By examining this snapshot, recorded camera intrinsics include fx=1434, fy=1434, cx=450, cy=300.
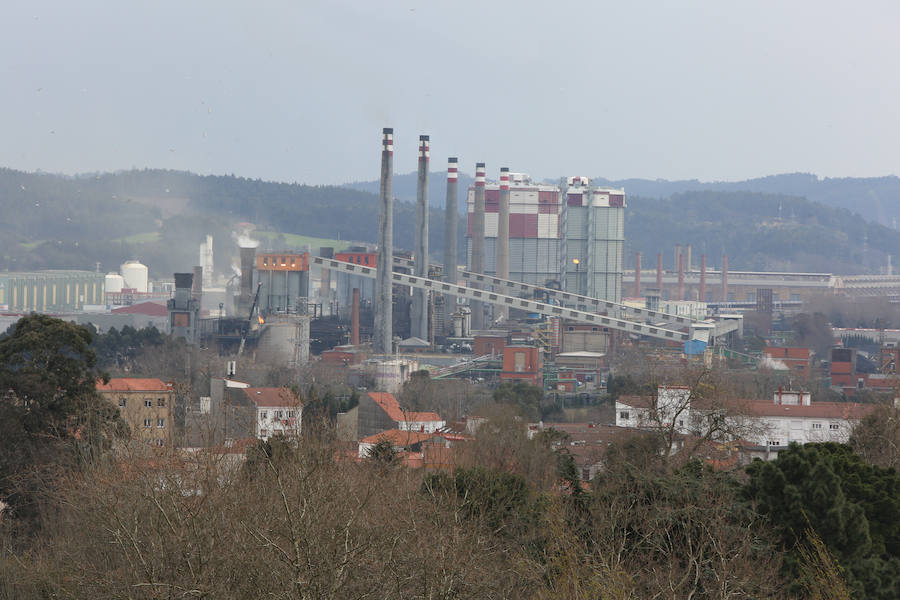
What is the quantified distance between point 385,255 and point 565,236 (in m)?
16.0

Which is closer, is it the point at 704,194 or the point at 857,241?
the point at 857,241

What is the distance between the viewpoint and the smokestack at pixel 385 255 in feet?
145

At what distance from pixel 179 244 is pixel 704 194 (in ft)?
233

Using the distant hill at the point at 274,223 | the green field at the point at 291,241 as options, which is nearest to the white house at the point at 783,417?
the distant hill at the point at 274,223

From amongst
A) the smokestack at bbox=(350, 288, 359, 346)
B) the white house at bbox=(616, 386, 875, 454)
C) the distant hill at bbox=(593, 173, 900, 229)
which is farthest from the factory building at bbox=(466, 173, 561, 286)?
the distant hill at bbox=(593, 173, 900, 229)

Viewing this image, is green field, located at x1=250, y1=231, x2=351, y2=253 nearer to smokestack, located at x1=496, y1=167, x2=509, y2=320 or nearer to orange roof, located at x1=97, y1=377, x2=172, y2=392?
smokestack, located at x1=496, y1=167, x2=509, y2=320

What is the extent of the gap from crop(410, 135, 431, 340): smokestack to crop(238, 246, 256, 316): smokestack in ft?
21.3

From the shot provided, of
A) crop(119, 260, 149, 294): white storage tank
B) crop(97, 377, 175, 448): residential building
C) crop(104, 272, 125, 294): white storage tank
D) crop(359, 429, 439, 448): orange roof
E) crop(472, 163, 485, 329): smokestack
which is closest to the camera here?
crop(359, 429, 439, 448): orange roof

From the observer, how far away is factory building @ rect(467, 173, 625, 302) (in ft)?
193

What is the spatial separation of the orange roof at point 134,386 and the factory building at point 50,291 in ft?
127

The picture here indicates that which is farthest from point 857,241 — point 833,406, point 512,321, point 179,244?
point 833,406

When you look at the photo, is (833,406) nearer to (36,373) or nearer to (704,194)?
(36,373)

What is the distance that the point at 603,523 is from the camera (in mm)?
10969

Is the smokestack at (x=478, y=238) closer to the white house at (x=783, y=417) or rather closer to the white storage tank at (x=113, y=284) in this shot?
the white storage tank at (x=113, y=284)
